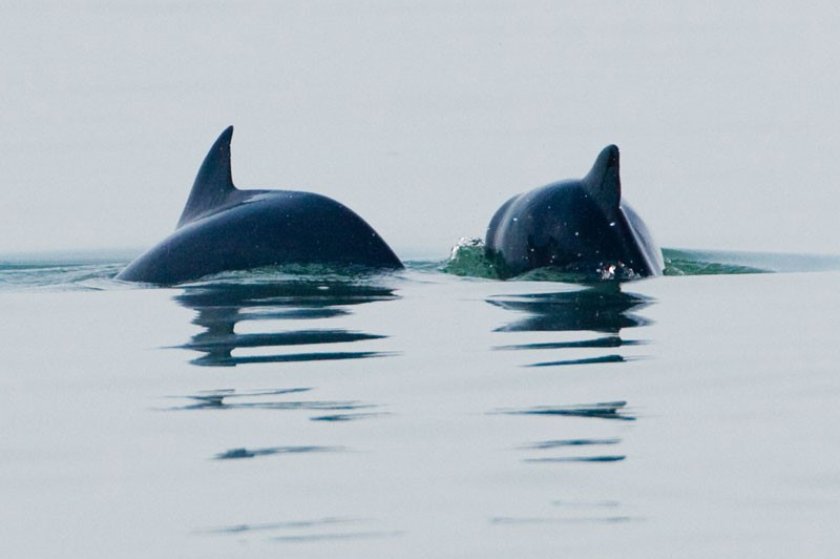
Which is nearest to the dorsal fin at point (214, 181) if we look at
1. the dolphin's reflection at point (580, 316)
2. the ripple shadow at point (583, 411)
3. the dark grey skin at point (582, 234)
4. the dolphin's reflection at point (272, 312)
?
the dolphin's reflection at point (272, 312)

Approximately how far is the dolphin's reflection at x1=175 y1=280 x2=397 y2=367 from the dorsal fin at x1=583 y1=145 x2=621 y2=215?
96.0 inches

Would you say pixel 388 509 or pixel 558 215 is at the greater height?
pixel 558 215

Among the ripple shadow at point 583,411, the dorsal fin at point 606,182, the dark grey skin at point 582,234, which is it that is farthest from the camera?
the dorsal fin at point 606,182

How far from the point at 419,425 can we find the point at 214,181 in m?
8.20

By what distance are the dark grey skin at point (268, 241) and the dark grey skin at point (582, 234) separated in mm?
1205

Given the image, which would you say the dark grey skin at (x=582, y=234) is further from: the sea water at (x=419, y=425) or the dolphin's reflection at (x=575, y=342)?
the sea water at (x=419, y=425)

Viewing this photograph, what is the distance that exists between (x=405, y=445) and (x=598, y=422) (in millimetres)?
1070

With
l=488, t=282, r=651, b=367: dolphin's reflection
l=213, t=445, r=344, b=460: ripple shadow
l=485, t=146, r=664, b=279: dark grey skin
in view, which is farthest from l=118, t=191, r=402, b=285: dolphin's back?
l=213, t=445, r=344, b=460: ripple shadow

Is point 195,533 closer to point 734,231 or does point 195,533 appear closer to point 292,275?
point 292,275

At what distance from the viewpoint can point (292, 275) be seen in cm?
1617

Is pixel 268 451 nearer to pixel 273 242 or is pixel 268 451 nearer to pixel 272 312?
pixel 272 312

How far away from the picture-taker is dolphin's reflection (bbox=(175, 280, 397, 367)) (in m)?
12.0

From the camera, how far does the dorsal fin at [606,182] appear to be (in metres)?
17.0

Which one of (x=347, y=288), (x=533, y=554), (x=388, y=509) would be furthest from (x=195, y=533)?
(x=347, y=288)
